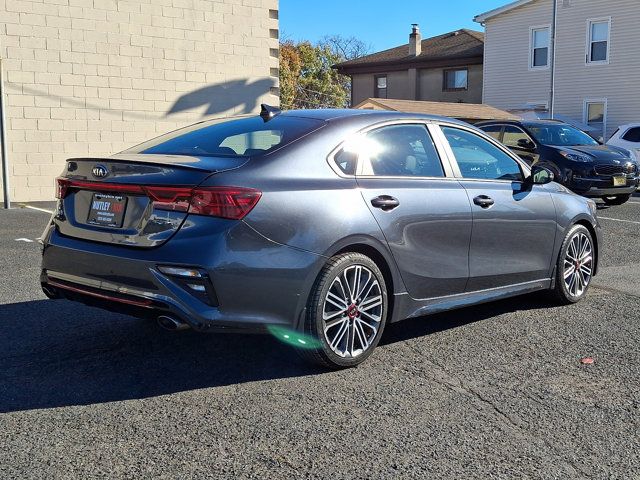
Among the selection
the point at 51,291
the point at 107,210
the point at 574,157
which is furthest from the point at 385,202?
the point at 574,157

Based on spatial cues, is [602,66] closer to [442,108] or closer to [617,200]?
[442,108]

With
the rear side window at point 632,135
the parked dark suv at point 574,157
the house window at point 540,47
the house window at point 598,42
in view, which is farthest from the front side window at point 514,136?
the house window at point 540,47

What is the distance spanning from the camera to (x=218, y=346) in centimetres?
473

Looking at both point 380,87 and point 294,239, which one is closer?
point 294,239

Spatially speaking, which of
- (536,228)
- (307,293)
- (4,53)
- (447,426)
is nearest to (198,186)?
(307,293)

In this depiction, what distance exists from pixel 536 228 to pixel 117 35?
38.4 feet

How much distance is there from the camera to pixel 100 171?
162 inches

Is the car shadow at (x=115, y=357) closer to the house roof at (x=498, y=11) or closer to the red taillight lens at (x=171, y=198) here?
the red taillight lens at (x=171, y=198)

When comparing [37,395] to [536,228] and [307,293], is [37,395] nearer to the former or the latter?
[307,293]

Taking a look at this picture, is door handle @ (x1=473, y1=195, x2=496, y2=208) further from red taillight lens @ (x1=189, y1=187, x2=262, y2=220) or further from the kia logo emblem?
the kia logo emblem

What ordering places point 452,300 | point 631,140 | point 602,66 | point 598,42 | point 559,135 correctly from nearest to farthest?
point 452,300 < point 559,135 < point 631,140 < point 602,66 < point 598,42

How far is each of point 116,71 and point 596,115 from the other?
814 inches

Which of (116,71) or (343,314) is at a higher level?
(116,71)

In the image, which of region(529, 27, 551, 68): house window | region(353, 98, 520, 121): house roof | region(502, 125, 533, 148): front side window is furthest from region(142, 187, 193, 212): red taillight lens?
region(529, 27, 551, 68): house window
